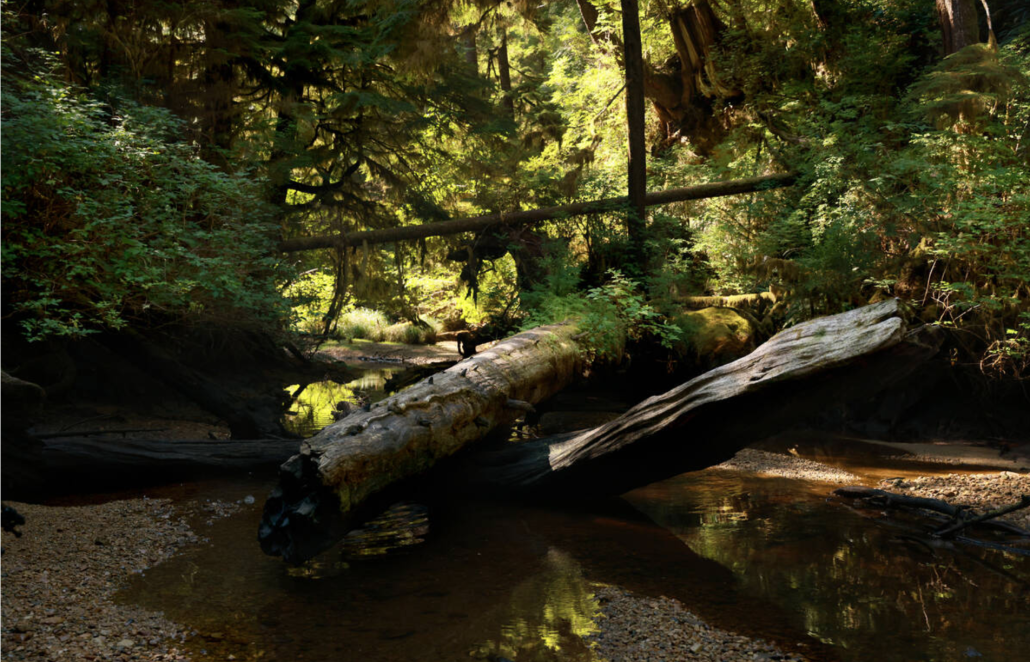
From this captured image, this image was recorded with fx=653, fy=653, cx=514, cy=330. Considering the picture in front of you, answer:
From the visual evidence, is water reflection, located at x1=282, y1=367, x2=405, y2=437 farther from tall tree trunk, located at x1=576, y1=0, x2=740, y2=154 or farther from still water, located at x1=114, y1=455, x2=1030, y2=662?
tall tree trunk, located at x1=576, y1=0, x2=740, y2=154

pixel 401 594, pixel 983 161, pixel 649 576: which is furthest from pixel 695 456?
pixel 983 161

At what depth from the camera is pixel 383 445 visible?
5281 millimetres

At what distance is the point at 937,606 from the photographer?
4.69 m

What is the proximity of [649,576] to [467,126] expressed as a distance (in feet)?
39.0

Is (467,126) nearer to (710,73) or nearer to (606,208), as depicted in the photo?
(606,208)

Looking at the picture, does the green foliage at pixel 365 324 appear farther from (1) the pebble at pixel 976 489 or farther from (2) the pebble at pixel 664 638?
(2) the pebble at pixel 664 638

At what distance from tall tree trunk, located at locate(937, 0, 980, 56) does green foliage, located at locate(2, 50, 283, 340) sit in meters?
11.7

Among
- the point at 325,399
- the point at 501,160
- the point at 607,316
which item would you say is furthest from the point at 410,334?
the point at 607,316

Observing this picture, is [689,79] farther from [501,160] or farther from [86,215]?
[86,215]

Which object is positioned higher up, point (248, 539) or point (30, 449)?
point (30, 449)

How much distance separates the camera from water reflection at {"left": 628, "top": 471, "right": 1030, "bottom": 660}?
4.24 metres

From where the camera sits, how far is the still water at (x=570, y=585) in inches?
164

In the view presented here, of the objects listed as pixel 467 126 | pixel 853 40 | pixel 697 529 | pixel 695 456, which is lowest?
pixel 697 529

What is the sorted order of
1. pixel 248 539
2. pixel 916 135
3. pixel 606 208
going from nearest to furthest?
pixel 248 539, pixel 916 135, pixel 606 208
